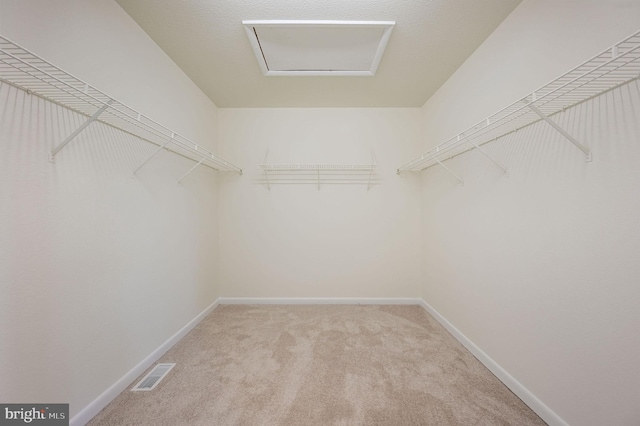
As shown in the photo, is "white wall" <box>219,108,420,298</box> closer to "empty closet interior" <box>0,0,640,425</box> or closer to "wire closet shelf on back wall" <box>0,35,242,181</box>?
"empty closet interior" <box>0,0,640,425</box>

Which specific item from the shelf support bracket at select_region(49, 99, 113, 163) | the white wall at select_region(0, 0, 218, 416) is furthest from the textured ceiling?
the shelf support bracket at select_region(49, 99, 113, 163)

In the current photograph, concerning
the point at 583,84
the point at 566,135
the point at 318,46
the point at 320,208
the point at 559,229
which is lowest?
the point at 559,229

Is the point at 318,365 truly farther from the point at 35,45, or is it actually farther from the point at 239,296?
the point at 35,45

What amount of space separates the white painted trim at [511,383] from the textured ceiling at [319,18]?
7.97ft

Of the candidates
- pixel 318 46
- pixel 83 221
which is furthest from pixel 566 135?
pixel 83 221

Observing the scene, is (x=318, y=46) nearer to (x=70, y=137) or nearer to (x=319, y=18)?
(x=319, y=18)

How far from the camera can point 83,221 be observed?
1.21 metres

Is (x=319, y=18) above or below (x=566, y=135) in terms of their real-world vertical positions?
above

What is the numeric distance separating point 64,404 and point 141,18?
236 cm

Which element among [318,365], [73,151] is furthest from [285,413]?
[73,151]

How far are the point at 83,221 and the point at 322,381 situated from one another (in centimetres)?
178

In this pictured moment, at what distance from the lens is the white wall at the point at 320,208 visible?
279 centimetres

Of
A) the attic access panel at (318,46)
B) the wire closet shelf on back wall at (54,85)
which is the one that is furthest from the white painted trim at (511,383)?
the wire closet shelf on back wall at (54,85)

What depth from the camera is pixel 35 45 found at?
1.02m
